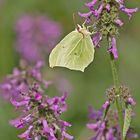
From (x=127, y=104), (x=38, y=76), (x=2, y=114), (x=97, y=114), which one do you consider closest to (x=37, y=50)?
(x=2, y=114)

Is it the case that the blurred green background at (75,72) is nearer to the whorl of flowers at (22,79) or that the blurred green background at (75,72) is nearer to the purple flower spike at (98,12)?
the whorl of flowers at (22,79)

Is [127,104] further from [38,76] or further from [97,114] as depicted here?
[38,76]

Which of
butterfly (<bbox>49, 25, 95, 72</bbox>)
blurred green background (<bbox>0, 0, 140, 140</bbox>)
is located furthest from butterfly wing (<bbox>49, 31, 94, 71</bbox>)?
blurred green background (<bbox>0, 0, 140, 140</bbox>)

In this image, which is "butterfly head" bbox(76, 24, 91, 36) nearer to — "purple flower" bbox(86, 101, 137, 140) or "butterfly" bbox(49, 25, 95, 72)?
"butterfly" bbox(49, 25, 95, 72)

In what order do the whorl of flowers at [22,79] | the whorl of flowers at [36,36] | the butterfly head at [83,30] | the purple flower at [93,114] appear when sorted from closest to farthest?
1. the butterfly head at [83,30]
2. the purple flower at [93,114]
3. the whorl of flowers at [22,79]
4. the whorl of flowers at [36,36]

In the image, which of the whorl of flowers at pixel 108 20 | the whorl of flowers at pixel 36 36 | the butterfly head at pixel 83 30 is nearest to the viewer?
the whorl of flowers at pixel 108 20

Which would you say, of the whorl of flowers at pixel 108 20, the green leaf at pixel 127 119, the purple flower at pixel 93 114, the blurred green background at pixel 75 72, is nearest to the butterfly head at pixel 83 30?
the whorl of flowers at pixel 108 20
